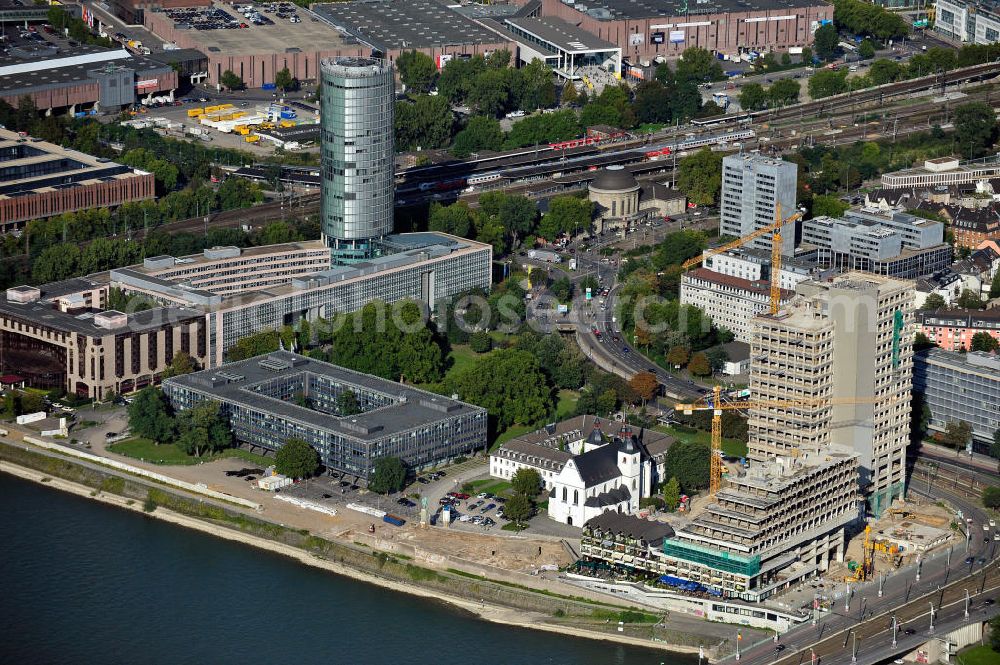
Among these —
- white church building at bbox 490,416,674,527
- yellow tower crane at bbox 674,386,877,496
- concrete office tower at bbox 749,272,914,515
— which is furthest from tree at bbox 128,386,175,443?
concrete office tower at bbox 749,272,914,515

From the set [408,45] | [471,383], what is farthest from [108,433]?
[408,45]

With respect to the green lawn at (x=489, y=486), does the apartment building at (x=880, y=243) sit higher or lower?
higher

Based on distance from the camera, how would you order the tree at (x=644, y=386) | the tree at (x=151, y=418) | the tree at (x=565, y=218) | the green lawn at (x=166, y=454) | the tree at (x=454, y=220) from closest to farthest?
the green lawn at (x=166, y=454), the tree at (x=151, y=418), the tree at (x=644, y=386), the tree at (x=454, y=220), the tree at (x=565, y=218)

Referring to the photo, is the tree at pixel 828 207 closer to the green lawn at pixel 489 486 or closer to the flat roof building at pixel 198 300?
the flat roof building at pixel 198 300

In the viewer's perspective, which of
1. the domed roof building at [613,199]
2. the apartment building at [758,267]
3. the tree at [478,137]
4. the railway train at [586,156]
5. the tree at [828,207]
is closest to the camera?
the apartment building at [758,267]

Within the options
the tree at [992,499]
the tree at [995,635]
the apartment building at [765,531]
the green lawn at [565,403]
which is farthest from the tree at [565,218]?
the tree at [995,635]

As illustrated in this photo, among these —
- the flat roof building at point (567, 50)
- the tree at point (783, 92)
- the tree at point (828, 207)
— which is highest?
the flat roof building at point (567, 50)

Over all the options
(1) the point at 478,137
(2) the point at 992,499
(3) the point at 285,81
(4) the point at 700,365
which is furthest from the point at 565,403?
(3) the point at 285,81

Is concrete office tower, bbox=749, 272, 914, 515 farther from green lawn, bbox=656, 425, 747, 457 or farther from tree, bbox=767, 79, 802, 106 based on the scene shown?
tree, bbox=767, 79, 802, 106
